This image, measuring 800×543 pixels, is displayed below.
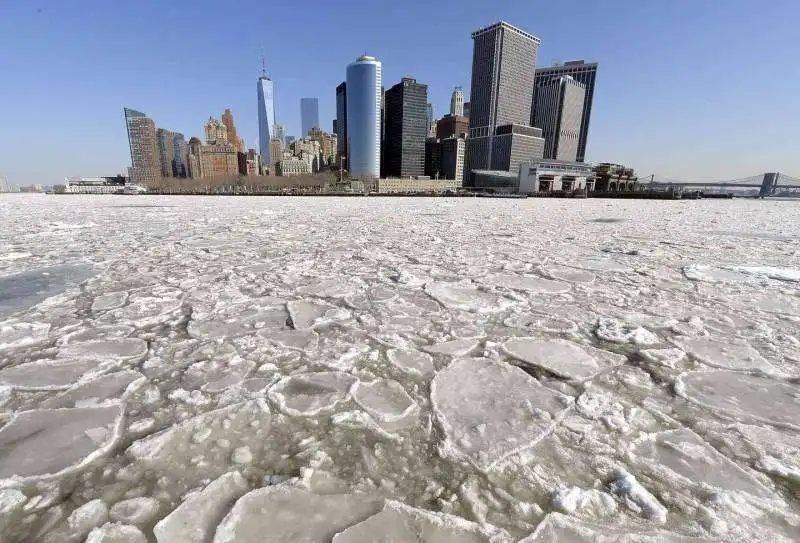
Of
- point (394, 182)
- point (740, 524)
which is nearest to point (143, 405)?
point (740, 524)

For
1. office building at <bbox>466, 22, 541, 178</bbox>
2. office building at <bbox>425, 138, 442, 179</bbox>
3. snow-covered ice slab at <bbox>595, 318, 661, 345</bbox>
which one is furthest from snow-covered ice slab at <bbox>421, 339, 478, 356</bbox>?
office building at <bbox>425, 138, 442, 179</bbox>

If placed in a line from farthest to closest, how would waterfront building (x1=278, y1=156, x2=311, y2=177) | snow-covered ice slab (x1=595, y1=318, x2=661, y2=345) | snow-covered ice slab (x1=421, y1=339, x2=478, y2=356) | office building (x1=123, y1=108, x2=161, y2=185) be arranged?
office building (x1=123, y1=108, x2=161, y2=185), waterfront building (x1=278, y1=156, x2=311, y2=177), snow-covered ice slab (x1=595, y1=318, x2=661, y2=345), snow-covered ice slab (x1=421, y1=339, x2=478, y2=356)

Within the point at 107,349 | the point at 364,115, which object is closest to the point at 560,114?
the point at 364,115

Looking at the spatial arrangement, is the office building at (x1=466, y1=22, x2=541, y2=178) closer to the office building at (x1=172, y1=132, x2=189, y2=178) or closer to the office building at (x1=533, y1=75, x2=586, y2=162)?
the office building at (x1=533, y1=75, x2=586, y2=162)

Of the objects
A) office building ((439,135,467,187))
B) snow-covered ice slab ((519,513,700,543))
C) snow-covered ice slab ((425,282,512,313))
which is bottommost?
snow-covered ice slab ((519,513,700,543))

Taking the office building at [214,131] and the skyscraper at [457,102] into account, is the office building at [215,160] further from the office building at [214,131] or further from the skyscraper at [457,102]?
the skyscraper at [457,102]

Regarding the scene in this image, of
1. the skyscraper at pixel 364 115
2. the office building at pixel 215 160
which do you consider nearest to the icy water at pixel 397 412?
the skyscraper at pixel 364 115
